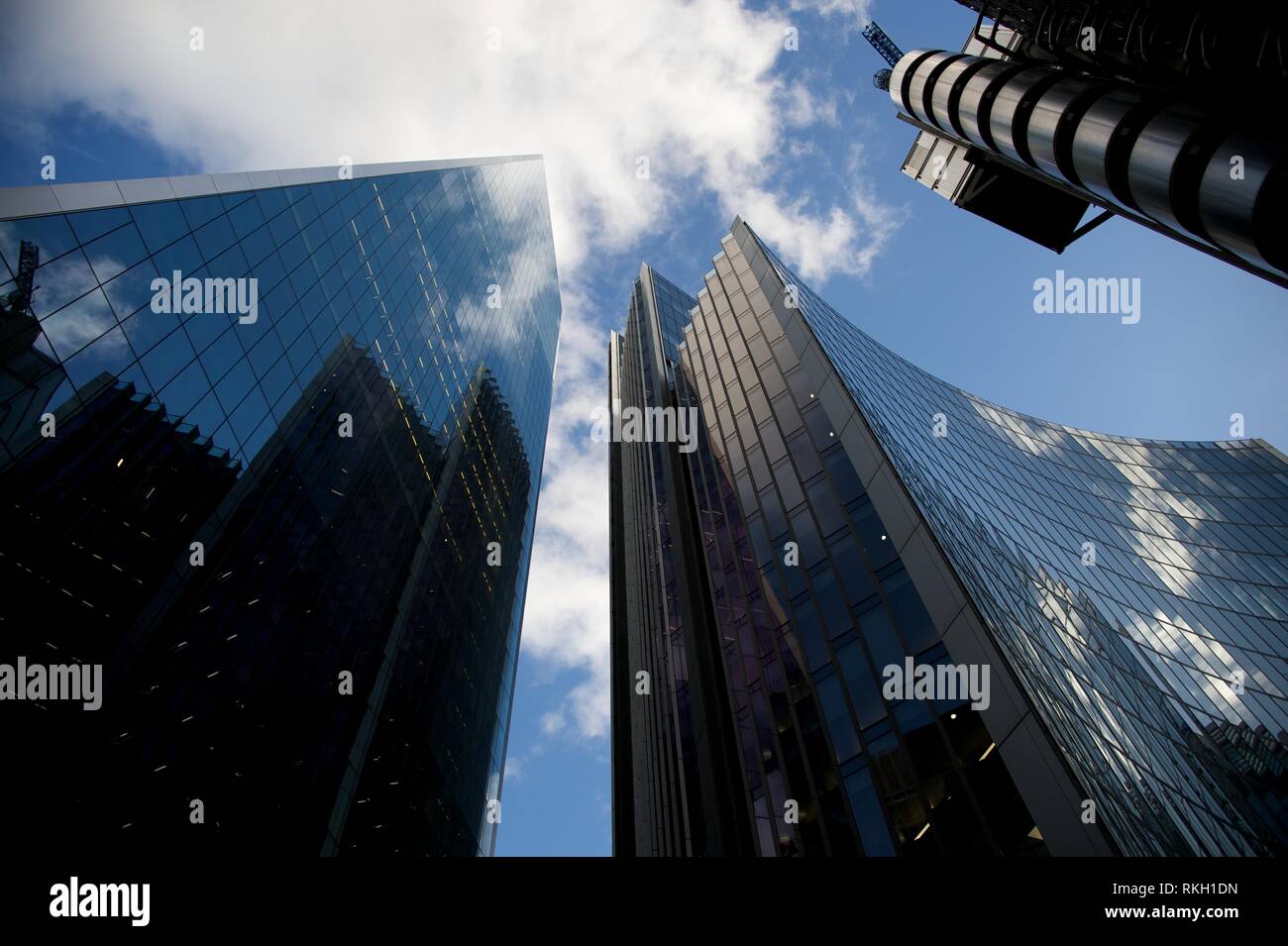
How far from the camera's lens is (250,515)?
33156 mm

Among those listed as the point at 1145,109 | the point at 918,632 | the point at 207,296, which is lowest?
the point at 918,632

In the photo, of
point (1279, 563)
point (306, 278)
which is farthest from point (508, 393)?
point (1279, 563)

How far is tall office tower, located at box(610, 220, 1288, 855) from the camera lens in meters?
16.1

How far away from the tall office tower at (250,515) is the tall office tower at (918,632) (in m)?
15.9

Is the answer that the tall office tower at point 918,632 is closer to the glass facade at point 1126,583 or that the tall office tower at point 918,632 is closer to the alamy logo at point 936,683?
the alamy logo at point 936,683

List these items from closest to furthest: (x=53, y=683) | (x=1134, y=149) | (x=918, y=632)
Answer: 1. (x=1134, y=149)
2. (x=918, y=632)
3. (x=53, y=683)

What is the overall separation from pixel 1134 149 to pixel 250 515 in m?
35.7

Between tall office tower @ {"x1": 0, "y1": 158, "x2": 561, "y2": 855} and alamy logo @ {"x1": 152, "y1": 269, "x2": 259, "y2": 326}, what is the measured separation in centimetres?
15
